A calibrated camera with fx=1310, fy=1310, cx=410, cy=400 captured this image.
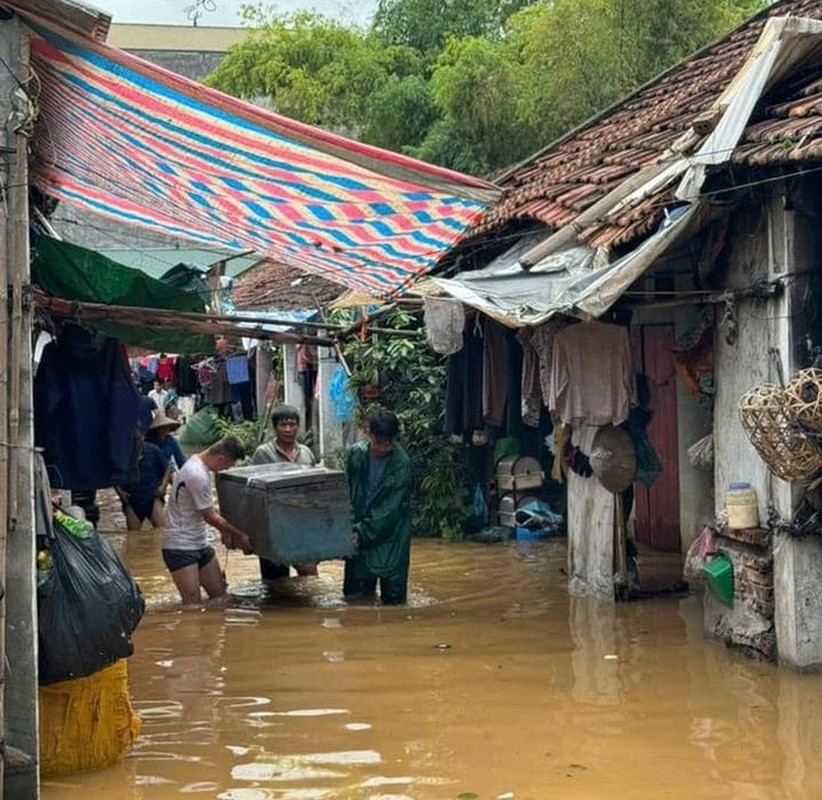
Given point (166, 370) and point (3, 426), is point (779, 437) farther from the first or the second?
point (166, 370)

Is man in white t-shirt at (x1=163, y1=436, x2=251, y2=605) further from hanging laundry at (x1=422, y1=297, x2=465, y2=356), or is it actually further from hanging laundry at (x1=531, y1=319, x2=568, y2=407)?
hanging laundry at (x1=531, y1=319, x2=568, y2=407)

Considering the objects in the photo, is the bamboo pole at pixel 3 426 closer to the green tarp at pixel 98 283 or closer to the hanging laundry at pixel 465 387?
the green tarp at pixel 98 283

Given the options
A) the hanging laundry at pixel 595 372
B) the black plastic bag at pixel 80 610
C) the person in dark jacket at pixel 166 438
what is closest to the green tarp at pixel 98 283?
the black plastic bag at pixel 80 610

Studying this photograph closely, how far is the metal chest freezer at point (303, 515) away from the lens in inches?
380

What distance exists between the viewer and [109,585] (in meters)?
5.73

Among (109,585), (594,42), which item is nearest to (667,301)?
(109,585)

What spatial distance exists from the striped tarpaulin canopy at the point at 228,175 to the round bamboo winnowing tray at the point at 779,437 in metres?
1.92

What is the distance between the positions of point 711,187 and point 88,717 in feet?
15.2

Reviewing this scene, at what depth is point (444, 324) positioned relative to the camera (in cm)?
934

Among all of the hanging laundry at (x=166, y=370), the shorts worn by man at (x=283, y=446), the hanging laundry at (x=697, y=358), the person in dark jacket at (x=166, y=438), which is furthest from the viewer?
the hanging laundry at (x=166, y=370)

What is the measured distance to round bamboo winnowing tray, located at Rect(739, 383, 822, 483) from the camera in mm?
7043

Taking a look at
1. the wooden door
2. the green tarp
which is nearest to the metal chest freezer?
the green tarp

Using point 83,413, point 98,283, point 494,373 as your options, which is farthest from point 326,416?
point 98,283

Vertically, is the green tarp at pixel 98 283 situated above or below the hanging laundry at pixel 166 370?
below
